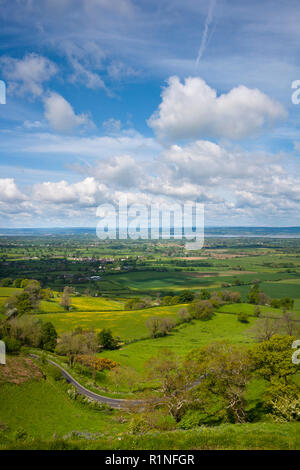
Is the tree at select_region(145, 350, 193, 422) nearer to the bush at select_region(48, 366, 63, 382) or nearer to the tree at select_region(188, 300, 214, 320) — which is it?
the bush at select_region(48, 366, 63, 382)

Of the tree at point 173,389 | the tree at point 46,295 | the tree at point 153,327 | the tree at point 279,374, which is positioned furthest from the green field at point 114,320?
the tree at point 279,374

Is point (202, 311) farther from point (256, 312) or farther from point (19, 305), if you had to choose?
point (19, 305)

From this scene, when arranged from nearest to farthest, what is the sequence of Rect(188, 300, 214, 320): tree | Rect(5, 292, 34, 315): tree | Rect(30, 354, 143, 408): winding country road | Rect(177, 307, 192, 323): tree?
Rect(30, 354, 143, 408): winding country road < Rect(5, 292, 34, 315): tree < Rect(177, 307, 192, 323): tree < Rect(188, 300, 214, 320): tree

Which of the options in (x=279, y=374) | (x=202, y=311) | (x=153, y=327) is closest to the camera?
(x=279, y=374)

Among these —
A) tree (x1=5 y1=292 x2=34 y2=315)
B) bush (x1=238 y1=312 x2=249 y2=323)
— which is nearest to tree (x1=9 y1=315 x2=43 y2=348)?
tree (x1=5 y1=292 x2=34 y2=315)

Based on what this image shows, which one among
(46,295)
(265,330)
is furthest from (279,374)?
(46,295)

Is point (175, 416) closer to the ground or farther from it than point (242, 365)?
closer to the ground

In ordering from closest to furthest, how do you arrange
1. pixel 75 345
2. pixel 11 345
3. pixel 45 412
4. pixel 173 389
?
pixel 173 389, pixel 45 412, pixel 11 345, pixel 75 345

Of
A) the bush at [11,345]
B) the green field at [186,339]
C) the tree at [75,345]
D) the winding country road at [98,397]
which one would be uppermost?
the bush at [11,345]

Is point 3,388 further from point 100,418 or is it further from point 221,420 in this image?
point 221,420

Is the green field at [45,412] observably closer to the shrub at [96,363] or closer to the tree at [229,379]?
the shrub at [96,363]
